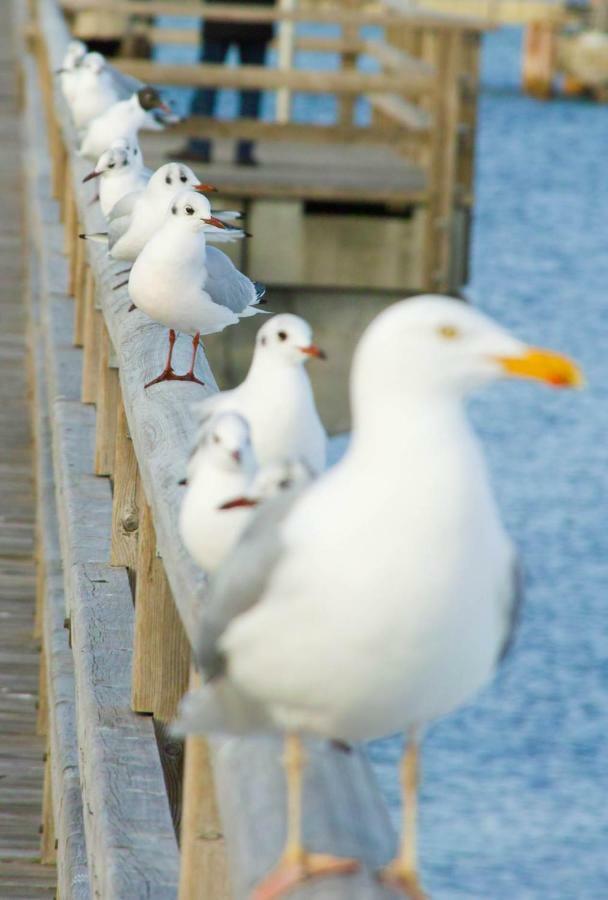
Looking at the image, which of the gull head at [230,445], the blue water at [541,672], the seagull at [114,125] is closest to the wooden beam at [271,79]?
the blue water at [541,672]

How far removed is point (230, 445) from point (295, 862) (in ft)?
1.68

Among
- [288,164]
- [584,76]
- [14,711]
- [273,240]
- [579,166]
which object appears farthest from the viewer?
[584,76]

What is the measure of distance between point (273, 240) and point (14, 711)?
248 inches

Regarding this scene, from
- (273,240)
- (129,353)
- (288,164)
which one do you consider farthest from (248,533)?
(288,164)

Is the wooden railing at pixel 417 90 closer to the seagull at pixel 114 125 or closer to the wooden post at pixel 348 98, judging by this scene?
the wooden post at pixel 348 98

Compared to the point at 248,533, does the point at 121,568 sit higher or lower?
lower

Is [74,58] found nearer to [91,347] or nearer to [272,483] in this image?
[91,347]

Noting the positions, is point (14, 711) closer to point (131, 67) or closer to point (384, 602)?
point (384, 602)

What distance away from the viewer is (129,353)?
3367 millimetres

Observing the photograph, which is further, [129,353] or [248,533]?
[129,353]

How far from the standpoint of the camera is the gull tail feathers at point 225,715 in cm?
178

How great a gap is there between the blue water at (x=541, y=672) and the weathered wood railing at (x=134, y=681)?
1.28 m

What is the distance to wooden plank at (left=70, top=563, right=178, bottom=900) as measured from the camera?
7.91 ft

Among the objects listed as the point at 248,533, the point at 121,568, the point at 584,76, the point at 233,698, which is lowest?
the point at 584,76
